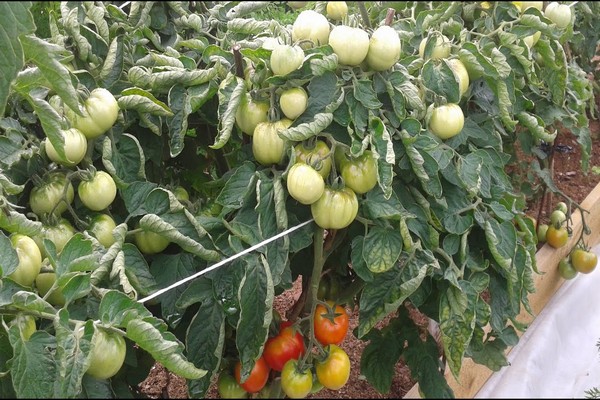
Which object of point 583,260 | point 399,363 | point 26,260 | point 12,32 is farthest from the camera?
point 583,260

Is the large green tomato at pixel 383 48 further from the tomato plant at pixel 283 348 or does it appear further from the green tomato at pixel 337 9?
the tomato plant at pixel 283 348

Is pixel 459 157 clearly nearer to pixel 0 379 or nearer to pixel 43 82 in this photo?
pixel 43 82

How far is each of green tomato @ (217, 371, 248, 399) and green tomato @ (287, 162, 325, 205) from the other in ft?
1.19

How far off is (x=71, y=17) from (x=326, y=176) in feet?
2.10

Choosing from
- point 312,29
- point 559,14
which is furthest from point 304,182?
point 559,14

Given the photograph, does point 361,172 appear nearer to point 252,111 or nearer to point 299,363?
point 252,111

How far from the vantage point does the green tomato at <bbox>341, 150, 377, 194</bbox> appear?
1.05 m

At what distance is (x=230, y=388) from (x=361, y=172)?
458 millimetres

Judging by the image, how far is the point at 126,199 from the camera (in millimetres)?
1155

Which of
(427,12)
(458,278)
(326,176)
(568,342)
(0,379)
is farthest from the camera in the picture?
(427,12)

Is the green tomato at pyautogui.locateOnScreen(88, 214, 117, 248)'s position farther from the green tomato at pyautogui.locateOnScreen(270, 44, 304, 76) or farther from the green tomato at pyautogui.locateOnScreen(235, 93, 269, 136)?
the green tomato at pyautogui.locateOnScreen(270, 44, 304, 76)

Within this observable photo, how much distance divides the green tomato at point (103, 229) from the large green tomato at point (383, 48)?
56cm

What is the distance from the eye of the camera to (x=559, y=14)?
1.50 m

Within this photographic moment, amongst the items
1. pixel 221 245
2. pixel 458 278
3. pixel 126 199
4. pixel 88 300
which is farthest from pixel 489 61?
pixel 88 300
